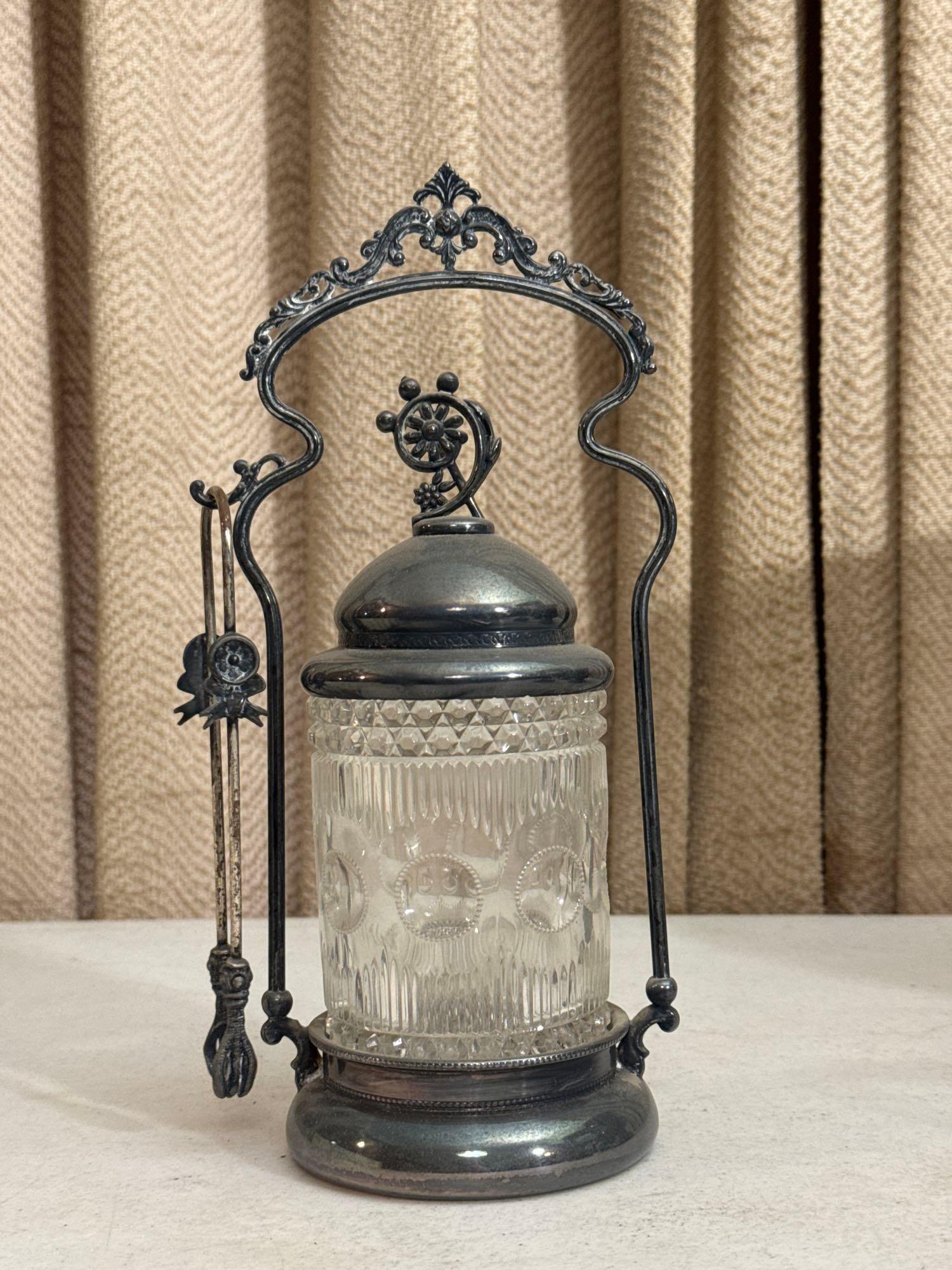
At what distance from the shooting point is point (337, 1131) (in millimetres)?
582

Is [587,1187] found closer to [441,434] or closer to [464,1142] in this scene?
[464,1142]

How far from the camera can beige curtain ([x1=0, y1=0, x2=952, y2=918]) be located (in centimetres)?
104

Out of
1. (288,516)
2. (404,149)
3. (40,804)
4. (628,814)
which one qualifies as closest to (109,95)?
(404,149)

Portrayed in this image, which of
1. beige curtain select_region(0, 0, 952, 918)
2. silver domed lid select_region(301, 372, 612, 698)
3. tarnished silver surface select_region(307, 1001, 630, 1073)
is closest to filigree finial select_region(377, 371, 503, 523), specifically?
silver domed lid select_region(301, 372, 612, 698)

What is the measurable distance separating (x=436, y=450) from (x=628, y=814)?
1.71 feet

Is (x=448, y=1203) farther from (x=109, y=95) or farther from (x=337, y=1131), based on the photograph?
(x=109, y=95)

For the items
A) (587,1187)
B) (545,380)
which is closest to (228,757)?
(587,1187)

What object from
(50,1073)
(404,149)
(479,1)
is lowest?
(50,1073)

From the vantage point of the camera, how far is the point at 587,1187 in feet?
1.89

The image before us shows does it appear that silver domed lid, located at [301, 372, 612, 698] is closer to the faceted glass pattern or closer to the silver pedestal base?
the faceted glass pattern

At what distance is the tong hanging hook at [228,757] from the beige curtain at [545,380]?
0.46m

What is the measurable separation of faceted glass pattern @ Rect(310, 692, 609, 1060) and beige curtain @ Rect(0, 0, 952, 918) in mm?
486

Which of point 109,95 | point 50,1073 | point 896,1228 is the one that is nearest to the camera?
point 896,1228

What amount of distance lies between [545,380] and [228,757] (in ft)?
1.86
